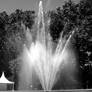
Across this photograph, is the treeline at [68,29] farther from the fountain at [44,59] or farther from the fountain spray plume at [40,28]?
the fountain spray plume at [40,28]

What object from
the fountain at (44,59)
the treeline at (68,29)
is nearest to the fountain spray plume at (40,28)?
the fountain at (44,59)

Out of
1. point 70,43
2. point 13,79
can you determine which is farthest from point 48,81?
point 13,79

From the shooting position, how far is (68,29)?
3906 cm

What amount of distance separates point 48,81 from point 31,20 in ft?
64.1

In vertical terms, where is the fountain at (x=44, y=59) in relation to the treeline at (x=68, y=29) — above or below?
below

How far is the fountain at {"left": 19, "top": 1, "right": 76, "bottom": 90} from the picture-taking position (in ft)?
83.7

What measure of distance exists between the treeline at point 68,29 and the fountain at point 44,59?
192 centimetres

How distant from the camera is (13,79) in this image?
39.7 metres

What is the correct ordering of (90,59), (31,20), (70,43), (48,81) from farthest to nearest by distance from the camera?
(31,20) < (90,59) < (70,43) < (48,81)

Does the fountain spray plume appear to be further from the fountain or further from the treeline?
the treeline

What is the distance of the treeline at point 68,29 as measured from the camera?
38.6 meters

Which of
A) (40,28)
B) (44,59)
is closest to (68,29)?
(40,28)

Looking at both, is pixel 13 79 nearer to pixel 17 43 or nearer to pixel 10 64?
pixel 10 64

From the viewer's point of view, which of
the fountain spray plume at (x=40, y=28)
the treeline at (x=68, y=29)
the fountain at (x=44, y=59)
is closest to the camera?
the fountain at (x=44, y=59)
